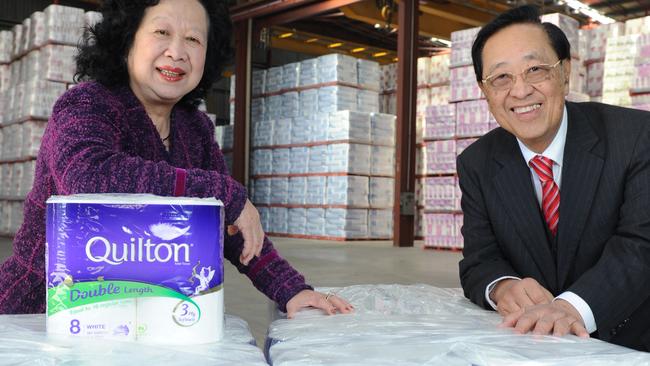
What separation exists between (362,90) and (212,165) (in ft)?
34.2

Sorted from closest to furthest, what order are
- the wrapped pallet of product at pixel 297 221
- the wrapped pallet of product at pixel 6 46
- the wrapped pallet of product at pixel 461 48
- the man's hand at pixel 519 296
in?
the man's hand at pixel 519 296 → the wrapped pallet of product at pixel 461 48 → the wrapped pallet of product at pixel 6 46 → the wrapped pallet of product at pixel 297 221

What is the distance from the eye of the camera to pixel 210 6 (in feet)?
5.81

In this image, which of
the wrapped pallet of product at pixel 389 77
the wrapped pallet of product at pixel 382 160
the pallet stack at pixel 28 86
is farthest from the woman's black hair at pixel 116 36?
the wrapped pallet of product at pixel 389 77

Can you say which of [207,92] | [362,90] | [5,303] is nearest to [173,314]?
[5,303]

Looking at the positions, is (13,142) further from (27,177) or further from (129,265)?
(129,265)

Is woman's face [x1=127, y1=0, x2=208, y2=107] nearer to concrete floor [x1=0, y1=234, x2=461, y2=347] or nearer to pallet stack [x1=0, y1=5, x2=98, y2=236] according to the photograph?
concrete floor [x1=0, y1=234, x2=461, y2=347]

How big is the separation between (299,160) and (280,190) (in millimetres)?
817

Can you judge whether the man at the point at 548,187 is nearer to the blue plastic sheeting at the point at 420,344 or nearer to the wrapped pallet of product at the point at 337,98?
the blue plastic sheeting at the point at 420,344

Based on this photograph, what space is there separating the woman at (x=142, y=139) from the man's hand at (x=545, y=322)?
0.40 m

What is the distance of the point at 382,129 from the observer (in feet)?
39.9

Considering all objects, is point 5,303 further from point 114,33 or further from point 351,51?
point 351,51

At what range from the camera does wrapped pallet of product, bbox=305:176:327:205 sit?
39.7ft

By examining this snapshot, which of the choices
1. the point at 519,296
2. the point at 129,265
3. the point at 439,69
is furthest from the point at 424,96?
the point at 129,265

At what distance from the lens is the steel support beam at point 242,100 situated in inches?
518
